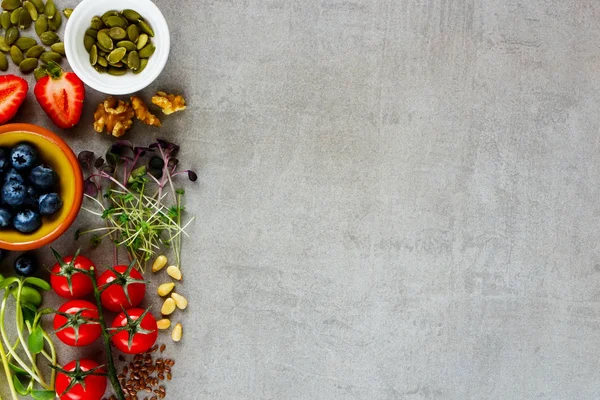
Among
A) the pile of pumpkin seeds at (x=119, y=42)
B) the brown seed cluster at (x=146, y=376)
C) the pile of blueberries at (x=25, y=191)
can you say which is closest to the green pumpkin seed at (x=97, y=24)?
the pile of pumpkin seeds at (x=119, y=42)

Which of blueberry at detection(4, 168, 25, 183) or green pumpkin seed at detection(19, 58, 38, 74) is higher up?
green pumpkin seed at detection(19, 58, 38, 74)

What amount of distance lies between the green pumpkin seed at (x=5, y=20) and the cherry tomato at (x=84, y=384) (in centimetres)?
60

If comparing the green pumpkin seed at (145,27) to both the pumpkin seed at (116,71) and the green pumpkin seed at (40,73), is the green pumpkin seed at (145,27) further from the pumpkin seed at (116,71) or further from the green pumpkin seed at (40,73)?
the green pumpkin seed at (40,73)

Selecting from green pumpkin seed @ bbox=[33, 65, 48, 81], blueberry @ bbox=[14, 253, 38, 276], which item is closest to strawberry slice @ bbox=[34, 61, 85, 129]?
green pumpkin seed @ bbox=[33, 65, 48, 81]

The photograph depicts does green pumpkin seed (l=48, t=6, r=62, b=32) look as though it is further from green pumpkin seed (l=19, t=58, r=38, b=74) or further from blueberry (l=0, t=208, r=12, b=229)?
blueberry (l=0, t=208, r=12, b=229)

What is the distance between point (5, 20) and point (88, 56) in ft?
0.59

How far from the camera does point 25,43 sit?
47.6 inches

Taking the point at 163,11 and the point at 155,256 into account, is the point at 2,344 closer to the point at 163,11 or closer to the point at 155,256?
the point at 155,256

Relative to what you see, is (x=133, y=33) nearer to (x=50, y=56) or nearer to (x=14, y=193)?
(x=50, y=56)

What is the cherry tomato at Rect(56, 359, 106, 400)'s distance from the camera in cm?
113

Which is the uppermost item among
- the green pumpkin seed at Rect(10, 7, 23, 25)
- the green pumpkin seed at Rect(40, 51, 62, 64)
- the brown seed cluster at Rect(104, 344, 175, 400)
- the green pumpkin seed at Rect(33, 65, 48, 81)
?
the green pumpkin seed at Rect(10, 7, 23, 25)

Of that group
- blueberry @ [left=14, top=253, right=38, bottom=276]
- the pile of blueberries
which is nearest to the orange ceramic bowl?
the pile of blueberries

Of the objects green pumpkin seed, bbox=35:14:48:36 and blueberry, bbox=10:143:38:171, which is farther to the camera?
green pumpkin seed, bbox=35:14:48:36

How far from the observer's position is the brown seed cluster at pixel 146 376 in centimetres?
121
